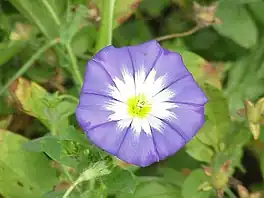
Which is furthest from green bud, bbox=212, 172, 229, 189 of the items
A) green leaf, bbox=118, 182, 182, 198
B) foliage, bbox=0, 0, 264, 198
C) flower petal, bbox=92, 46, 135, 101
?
flower petal, bbox=92, 46, 135, 101

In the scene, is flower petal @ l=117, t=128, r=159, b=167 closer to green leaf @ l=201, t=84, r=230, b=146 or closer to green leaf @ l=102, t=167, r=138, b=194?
green leaf @ l=102, t=167, r=138, b=194

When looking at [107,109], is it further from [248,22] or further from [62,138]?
[248,22]

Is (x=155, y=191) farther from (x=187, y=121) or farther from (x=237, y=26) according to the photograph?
(x=237, y=26)

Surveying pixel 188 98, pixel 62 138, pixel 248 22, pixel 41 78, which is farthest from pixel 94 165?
pixel 248 22

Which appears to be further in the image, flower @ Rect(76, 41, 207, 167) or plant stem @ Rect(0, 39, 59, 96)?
plant stem @ Rect(0, 39, 59, 96)

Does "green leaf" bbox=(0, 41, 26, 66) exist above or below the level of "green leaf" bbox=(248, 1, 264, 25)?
below

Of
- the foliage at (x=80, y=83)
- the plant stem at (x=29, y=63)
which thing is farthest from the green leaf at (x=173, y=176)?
the plant stem at (x=29, y=63)

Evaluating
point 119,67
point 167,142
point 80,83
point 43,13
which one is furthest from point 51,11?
point 167,142

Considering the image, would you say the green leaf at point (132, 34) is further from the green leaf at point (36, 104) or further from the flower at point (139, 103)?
the flower at point (139, 103)
